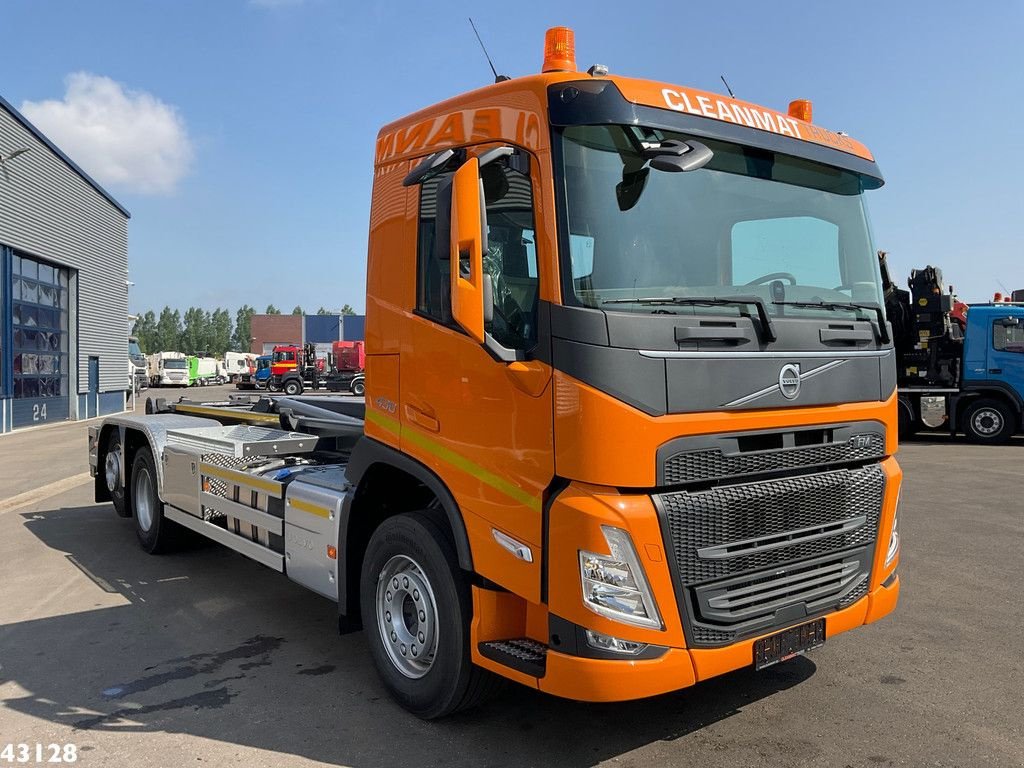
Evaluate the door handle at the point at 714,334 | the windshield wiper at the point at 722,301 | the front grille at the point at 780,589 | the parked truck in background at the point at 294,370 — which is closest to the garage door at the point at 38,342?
the parked truck in background at the point at 294,370

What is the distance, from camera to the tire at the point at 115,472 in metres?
7.72

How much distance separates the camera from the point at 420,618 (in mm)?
3742

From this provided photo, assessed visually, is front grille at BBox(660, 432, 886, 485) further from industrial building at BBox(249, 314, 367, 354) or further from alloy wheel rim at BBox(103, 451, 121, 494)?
industrial building at BBox(249, 314, 367, 354)

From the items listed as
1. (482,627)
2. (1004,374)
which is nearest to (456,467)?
(482,627)

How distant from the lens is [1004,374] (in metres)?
15.3

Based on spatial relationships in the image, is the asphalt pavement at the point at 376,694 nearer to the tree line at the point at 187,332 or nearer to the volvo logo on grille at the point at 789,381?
the volvo logo on grille at the point at 789,381

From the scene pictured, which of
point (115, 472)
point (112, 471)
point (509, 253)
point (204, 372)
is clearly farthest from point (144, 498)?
point (204, 372)

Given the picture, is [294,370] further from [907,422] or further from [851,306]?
[851,306]

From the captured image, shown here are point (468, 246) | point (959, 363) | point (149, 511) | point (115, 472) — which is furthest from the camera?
point (959, 363)

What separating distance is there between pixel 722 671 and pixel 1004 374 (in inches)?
598

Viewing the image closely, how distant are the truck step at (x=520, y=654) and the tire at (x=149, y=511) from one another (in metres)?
4.58

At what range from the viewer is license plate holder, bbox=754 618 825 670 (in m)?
3.16

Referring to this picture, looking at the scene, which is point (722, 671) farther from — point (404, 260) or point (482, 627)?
point (404, 260)

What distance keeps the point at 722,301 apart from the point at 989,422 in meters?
15.2
